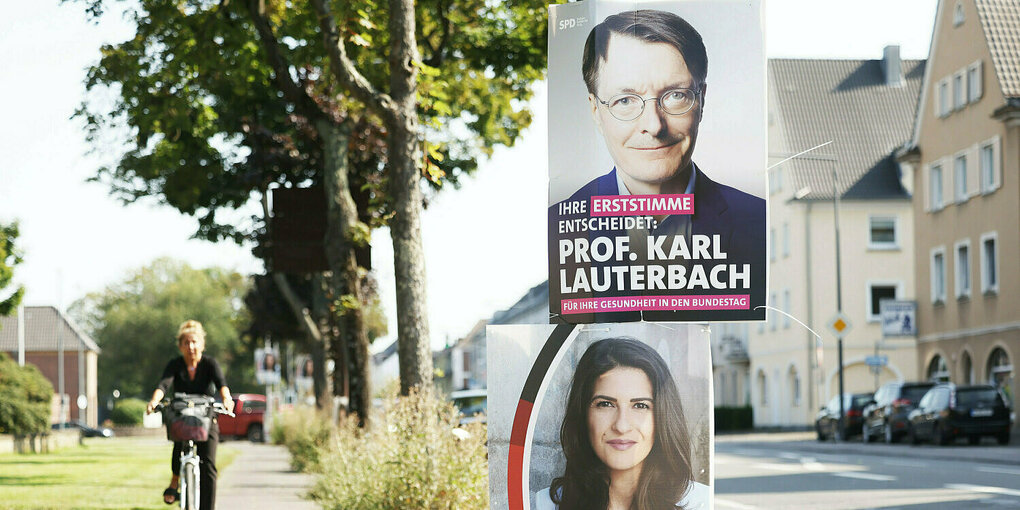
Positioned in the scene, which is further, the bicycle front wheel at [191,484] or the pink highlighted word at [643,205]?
the bicycle front wheel at [191,484]

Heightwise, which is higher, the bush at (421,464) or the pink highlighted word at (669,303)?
the pink highlighted word at (669,303)

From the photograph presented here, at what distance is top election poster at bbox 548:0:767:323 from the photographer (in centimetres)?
650

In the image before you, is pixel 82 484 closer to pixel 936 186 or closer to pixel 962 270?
pixel 962 270

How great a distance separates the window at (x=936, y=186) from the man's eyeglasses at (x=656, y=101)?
144 ft

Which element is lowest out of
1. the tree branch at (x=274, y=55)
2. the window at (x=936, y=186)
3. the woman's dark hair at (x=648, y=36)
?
the woman's dark hair at (x=648, y=36)

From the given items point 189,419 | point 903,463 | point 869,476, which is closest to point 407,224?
point 189,419

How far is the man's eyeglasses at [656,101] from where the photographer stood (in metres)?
6.61

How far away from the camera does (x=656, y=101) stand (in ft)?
21.8

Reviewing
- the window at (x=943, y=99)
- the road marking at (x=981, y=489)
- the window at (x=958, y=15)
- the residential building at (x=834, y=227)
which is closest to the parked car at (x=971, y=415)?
the window at (x=943, y=99)

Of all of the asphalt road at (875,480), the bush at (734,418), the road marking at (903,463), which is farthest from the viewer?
the bush at (734,418)

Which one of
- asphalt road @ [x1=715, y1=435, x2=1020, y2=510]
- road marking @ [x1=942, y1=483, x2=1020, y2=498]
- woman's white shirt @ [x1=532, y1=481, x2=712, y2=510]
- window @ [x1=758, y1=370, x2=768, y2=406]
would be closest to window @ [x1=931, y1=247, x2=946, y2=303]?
asphalt road @ [x1=715, y1=435, x2=1020, y2=510]

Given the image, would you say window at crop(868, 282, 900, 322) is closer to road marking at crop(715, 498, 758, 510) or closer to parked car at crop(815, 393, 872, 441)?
parked car at crop(815, 393, 872, 441)

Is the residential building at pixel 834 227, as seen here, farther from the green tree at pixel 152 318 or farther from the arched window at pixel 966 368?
the green tree at pixel 152 318

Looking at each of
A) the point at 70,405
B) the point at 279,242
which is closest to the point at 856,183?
the point at 279,242
